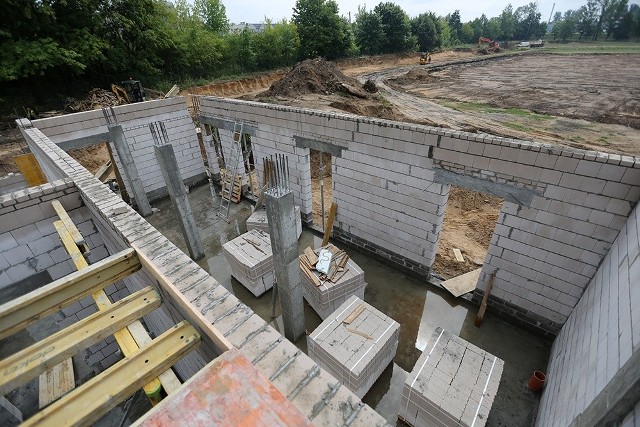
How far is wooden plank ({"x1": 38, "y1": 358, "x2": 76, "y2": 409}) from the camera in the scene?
4.61m

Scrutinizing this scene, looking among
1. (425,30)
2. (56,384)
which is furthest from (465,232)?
(425,30)

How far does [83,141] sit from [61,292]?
8729 millimetres

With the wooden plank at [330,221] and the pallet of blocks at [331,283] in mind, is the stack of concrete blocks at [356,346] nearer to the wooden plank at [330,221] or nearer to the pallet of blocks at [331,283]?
the pallet of blocks at [331,283]

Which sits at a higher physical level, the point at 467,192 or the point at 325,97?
the point at 325,97

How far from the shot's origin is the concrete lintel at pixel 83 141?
9.15 meters

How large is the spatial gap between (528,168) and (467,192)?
6.67 m

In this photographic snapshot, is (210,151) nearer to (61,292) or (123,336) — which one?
(61,292)

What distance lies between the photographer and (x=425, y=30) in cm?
4575

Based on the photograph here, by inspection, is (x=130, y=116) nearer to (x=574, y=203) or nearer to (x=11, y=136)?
(x=11, y=136)

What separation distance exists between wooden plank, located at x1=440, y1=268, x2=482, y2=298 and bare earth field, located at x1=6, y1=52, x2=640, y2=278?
52cm

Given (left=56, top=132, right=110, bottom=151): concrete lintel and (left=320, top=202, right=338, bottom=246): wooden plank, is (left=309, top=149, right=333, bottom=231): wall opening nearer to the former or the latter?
(left=320, top=202, right=338, bottom=246): wooden plank

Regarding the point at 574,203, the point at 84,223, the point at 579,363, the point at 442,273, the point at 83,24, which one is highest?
the point at 83,24

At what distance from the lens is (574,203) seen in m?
4.70

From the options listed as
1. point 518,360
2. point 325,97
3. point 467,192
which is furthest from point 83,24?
point 518,360
